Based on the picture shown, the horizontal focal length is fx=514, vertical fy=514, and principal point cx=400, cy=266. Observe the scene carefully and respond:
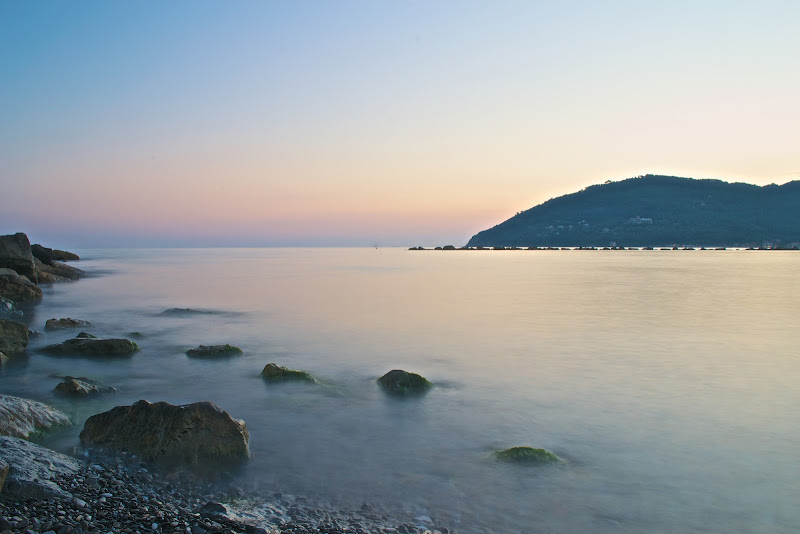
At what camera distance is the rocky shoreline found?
4.66m

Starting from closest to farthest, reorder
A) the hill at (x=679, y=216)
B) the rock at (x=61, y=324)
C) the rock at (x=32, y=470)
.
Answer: the rock at (x=32, y=470)
the rock at (x=61, y=324)
the hill at (x=679, y=216)

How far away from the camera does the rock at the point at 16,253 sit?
26062 millimetres

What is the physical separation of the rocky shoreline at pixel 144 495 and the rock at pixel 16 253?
77.1 ft

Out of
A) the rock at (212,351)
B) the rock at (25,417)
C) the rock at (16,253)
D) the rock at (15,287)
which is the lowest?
the rock at (212,351)

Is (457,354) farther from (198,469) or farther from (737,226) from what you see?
(737,226)

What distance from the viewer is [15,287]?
80.8 feet

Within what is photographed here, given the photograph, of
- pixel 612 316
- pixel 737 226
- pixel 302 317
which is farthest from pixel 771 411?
pixel 737 226

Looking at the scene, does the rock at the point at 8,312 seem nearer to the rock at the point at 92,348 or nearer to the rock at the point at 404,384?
the rock at the point at 92,348

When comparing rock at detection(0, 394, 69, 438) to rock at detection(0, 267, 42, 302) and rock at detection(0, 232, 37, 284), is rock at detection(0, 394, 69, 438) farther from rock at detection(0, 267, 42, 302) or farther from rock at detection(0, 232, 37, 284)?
rock at detection(0, 232, 37, 284)

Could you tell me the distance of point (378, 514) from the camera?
549cm

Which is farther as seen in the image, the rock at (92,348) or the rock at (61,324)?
the rock at (61,324)

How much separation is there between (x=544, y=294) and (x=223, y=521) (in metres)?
29.9

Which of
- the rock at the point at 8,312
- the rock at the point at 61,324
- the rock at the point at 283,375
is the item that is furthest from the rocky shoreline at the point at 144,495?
the rock at the point at 8,312

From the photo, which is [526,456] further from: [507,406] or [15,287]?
[15,287]
